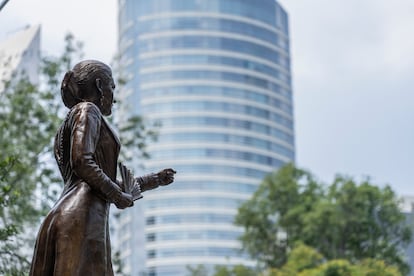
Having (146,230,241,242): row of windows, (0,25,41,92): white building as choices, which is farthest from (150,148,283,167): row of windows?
(0,25,41,92): white building

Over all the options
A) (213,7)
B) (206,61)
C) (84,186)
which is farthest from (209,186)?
(84,186)

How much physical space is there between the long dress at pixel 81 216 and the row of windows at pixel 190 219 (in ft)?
328

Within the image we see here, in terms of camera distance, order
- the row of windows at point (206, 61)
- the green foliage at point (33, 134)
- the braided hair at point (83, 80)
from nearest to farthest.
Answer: the braided hair at point (83, 80) → the green foliage at point (33, 134) → the row of windows at point (206, 61)

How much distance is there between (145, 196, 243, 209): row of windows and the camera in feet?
351

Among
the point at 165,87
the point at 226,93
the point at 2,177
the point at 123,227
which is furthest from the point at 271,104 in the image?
the point at 2,177

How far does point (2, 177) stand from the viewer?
53.1 feet

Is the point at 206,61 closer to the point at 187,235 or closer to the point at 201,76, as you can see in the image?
the point at 201,76

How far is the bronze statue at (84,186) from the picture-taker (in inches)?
247

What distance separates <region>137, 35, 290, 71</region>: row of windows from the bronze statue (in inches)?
4198

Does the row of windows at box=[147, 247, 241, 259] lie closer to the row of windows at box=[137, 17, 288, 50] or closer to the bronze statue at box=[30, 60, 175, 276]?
the row of windows at box=[137, 17, 288, 50]

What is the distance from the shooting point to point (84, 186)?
6.50 metres

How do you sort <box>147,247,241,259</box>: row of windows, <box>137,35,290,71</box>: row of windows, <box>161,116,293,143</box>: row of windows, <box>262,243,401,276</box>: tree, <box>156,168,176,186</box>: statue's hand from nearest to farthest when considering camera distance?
<box>156,168,176,186</box>: statue's hand → <box>262,243,401,276</box>: tree → <box>147,247,241,259</box>: row of windows → <box>161,116,293,143</box>: row of windows → <box>137,35,290,71</box>: row of windows

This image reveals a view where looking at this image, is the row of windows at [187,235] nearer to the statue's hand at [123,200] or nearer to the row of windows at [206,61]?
the row of windows at [206,61]

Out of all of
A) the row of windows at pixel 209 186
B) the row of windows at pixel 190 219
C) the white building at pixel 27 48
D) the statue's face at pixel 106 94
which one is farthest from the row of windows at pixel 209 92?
the statue's face at pixel 106 94
